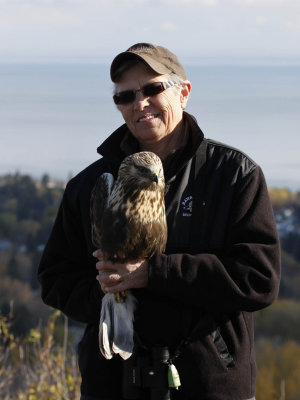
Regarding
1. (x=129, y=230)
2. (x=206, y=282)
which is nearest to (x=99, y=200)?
(x=129, y=230)

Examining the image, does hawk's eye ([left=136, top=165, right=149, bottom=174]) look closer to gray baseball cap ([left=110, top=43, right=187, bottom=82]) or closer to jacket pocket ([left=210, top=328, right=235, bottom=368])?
gray baseball cap ([left=110, top=43, right=187, bottom=82])

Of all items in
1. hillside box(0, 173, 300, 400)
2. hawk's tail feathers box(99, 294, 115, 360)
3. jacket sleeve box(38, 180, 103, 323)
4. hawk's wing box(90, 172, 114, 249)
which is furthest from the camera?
hillside box(0, 173, 300, 400)

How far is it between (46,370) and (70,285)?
2.31 metres

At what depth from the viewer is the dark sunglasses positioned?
3.29m

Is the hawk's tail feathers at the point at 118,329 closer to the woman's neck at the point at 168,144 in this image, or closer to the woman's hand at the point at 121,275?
the woman's hand at the point at 121,275

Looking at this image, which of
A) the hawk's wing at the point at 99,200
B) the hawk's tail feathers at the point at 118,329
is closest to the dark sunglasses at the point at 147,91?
the hawk's wing at the point at 99,200

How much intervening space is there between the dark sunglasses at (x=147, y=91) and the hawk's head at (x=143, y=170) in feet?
0.91

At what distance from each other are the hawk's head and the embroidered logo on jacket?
126 mm

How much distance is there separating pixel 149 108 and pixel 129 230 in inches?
22.4

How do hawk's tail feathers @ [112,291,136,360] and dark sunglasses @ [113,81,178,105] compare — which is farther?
dark sunglasses @ [113,81,178,105]

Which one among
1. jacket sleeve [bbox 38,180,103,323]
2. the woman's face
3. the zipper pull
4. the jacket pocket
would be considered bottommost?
the zipper pull

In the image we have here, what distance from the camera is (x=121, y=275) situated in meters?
3.08

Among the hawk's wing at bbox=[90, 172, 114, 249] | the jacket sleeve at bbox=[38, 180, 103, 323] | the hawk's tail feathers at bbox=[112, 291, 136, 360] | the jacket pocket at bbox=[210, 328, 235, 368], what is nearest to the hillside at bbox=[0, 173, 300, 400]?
the jacket sleeve at bbox=[38, 180, 103, 323]

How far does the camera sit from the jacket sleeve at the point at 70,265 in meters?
3.35
